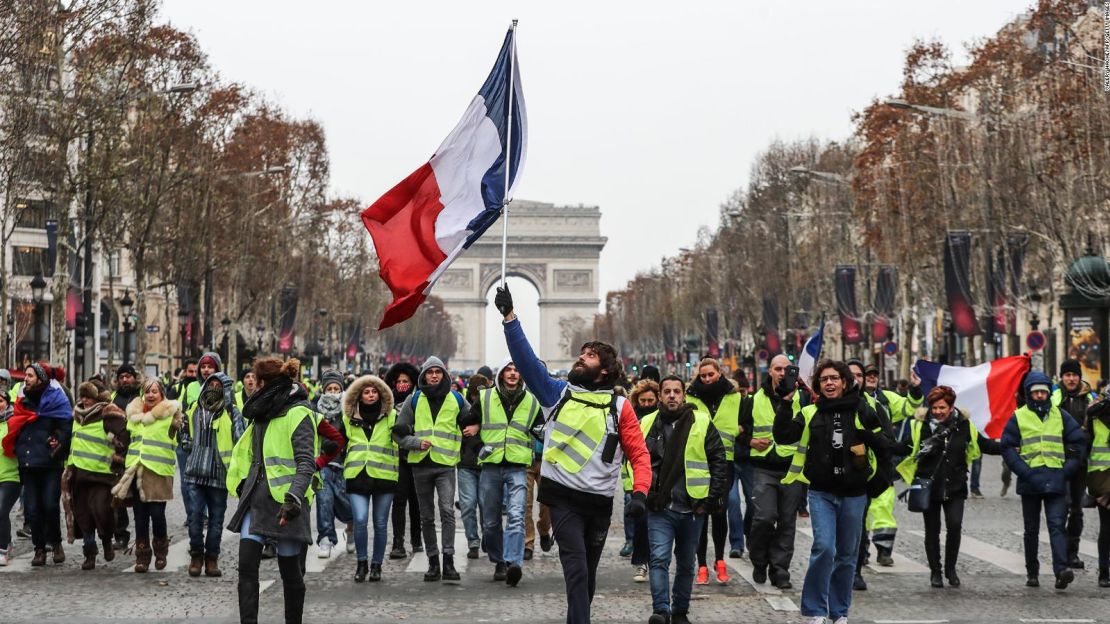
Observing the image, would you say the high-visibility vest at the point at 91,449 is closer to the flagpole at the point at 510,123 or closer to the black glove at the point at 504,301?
the flagpole at the point at 510,123

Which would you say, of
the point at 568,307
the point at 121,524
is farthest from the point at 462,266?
the point at 121,524

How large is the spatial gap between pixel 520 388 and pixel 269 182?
1632 inches

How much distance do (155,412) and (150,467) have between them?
21.2 inches

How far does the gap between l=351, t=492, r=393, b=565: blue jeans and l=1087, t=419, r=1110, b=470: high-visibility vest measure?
17.0ft

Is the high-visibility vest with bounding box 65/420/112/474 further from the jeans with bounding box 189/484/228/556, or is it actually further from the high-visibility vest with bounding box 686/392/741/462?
the high-visibility vest with bounding box 686/392/741/462

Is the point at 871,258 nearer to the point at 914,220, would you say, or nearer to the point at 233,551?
the point at 914,220

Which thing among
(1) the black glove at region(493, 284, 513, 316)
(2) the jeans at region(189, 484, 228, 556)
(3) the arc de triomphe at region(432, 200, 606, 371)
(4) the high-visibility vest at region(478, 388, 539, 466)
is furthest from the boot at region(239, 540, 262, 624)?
(3) the arc de triomphe at region(432, 200, 606, 371)

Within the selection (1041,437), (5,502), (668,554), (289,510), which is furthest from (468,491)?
(289,510)

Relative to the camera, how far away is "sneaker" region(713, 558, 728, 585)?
13.6 meters

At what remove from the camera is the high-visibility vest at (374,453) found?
1395 cm

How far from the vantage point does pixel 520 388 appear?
1487 cm

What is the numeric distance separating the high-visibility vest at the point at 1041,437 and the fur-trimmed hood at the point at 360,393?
183 inches

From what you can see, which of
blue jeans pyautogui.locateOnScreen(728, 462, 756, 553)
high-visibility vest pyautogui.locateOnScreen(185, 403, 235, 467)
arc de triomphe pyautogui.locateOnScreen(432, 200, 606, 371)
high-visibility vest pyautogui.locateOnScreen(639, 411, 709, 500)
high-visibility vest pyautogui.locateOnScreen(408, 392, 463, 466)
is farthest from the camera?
arc de triomphe pyautogui.locateOnScreen(432, 200, 606, 371)

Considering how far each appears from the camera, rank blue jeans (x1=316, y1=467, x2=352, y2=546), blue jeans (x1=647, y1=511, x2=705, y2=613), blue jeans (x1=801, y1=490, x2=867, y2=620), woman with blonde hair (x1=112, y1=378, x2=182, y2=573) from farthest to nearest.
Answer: blue jeans (x1=316, y1=467, x2=352, y2=546) → woman with blonde hair (x1=112, y1=378, x2=182, y2=573) → blue jeans (x1=647, y1=511, x2=705, y2=613) → blue jeans (x1=801, y1=490, x2=867, y2=620)
